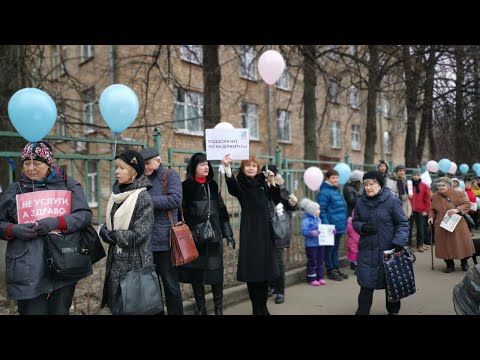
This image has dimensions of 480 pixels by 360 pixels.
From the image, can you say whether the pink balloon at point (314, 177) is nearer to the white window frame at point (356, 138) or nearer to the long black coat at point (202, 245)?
the long black coat at point (202, 245)

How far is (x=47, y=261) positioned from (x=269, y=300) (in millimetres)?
2976

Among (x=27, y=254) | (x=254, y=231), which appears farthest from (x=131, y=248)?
(x=254, y=231)

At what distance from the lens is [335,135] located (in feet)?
74.5

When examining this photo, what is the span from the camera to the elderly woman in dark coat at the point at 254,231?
151 inches

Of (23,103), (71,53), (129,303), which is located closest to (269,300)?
(129,303)

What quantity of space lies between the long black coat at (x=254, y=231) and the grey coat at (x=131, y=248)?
0.99 meters

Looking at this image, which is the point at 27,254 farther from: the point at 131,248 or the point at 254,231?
the point at 254,231

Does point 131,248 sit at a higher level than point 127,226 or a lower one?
lower

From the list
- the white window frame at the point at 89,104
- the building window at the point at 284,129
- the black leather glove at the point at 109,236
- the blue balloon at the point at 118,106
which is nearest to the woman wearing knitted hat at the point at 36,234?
the black leather glove at the point at 109,236

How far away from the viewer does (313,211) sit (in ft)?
18.8

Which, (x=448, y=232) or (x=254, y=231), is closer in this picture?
(x=254, y=231)

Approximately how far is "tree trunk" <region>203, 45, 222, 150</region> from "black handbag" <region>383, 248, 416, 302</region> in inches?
171

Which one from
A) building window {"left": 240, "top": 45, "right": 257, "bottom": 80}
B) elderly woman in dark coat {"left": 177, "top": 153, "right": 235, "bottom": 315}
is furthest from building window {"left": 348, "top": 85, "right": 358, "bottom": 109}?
elderly woman in dark coat {"left": 177, "top": 153, "right": 235, "bottom": 315}

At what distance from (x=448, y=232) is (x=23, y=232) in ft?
20.0
